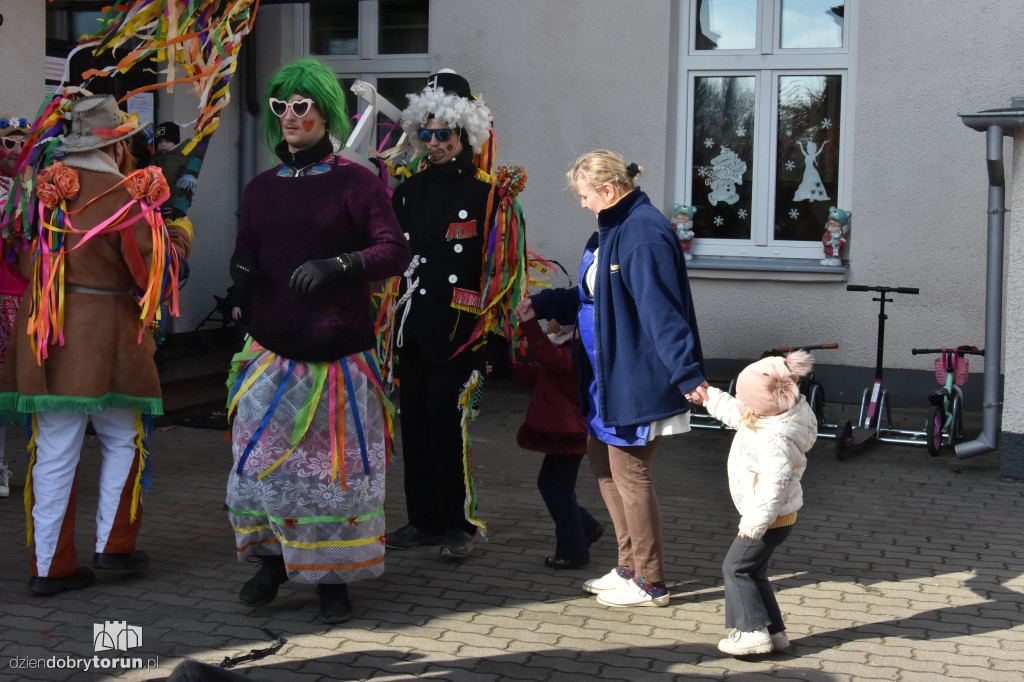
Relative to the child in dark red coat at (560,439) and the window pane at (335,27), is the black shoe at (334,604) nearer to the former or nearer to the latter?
the child in dark red coat at (560,439)

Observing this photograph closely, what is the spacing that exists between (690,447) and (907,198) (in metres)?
2.83

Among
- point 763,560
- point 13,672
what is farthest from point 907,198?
point 13,672

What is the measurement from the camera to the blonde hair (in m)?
4.15

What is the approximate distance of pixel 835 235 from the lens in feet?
28.8

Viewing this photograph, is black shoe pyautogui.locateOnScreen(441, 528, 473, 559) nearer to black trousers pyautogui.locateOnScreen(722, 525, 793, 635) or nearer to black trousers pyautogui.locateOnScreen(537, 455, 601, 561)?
black trousers pyautogui.locateOnScreen(537, 455, 601, 561)

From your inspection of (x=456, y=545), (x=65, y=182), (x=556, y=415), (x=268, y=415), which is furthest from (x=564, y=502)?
(x=65, y=182)

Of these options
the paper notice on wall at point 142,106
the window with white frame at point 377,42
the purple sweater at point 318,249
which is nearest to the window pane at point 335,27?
the window with white frame at point 377,42

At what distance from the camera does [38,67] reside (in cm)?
768

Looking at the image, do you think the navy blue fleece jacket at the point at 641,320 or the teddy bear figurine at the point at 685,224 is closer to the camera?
the navy blue fleece jacket at the point at 641,320

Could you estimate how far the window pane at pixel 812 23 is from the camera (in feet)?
29.4

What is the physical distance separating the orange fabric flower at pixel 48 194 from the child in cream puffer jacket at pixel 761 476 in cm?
255

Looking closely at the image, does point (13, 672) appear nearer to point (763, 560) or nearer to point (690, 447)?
point (763, 560)

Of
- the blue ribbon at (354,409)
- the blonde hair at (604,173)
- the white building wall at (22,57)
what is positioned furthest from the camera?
the white building wall at (22,57)

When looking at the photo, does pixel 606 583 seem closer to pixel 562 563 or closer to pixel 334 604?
pixel 562 563
